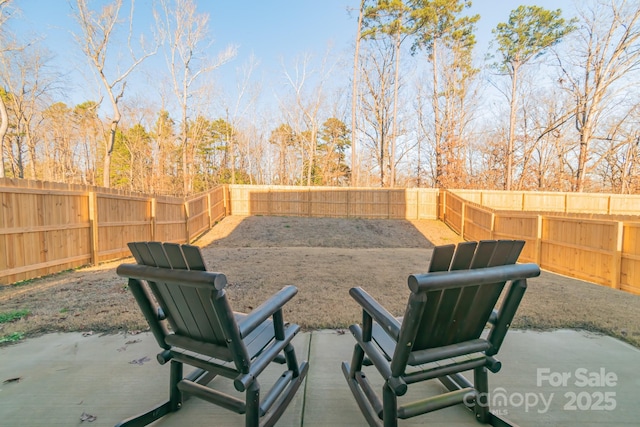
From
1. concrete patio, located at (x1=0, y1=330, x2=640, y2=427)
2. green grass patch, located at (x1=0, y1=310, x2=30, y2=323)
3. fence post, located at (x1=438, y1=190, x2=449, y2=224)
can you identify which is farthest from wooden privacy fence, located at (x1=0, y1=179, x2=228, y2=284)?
fence post, located at (x1=438, y1=190, x2=449, y2=224)

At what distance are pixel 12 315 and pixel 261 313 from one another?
3.28 metres

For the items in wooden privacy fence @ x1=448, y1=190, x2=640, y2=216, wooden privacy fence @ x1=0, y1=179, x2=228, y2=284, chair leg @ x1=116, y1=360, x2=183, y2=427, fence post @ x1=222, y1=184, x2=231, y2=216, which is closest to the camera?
chair leg @ x1=116, y1=360, x2=183, y2=427

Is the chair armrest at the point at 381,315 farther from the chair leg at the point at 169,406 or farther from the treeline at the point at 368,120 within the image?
the treeline at the point at 368,120

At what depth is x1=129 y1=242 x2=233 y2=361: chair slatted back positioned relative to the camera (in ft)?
3.98

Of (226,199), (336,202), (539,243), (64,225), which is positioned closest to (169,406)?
(64,225)

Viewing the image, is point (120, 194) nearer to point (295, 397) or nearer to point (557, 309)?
point (295, 397)

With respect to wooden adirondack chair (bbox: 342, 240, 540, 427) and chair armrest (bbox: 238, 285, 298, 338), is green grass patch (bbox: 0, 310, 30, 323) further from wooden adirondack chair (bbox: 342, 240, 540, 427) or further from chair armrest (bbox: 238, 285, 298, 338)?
wooden adirondack chair (bbox: 342, 240, 540, 427)

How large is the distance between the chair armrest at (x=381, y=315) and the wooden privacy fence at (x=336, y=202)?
1355 centimetres

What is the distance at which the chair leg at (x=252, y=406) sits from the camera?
1.32 metres

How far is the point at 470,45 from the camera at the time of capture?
1881 centimetres

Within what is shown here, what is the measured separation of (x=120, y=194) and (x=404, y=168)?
22.7m

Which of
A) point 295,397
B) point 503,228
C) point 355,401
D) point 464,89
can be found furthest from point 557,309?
point 464,89

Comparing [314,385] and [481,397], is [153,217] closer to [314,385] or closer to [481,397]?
[314,385]

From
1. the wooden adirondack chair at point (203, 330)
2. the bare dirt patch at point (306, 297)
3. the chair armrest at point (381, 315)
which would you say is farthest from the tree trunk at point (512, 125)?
the wooden adirondack chair at point (203, 330)
